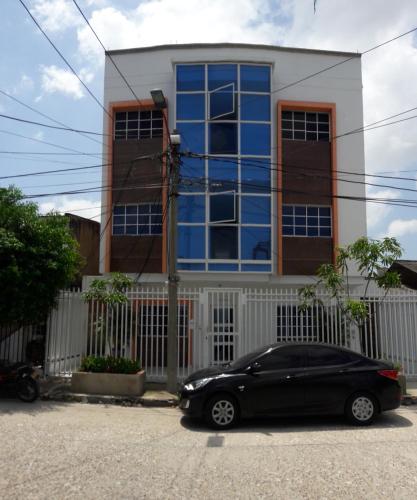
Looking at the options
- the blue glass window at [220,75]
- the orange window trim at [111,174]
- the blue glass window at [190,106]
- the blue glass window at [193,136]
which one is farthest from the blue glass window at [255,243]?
the blue glass window at [220,75]

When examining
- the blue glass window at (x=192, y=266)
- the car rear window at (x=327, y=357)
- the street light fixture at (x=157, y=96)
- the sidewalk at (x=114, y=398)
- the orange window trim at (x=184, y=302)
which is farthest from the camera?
the blue glass window at (x=192, y=266)

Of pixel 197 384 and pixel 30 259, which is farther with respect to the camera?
pixel 30 259

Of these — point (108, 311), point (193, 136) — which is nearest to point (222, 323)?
point (108, 311)

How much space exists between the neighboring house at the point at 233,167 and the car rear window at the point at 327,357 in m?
8.06

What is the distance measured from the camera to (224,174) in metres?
16.5

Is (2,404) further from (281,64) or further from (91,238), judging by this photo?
(281,64)

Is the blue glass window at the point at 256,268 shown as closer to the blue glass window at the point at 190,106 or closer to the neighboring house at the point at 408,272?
the neighboring house at the point at 408,272

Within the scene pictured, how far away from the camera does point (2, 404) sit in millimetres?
8852

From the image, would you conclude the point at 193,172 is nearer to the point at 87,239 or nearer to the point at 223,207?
the point at 223,207

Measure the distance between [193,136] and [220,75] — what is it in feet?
7.79

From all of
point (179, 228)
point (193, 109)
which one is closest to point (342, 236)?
point (179, 228)

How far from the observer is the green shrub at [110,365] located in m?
10.1

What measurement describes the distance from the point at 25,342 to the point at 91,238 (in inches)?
366

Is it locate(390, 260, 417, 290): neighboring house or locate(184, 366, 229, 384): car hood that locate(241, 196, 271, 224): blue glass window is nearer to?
locate(390, 260, 417, 290): neighboring house
